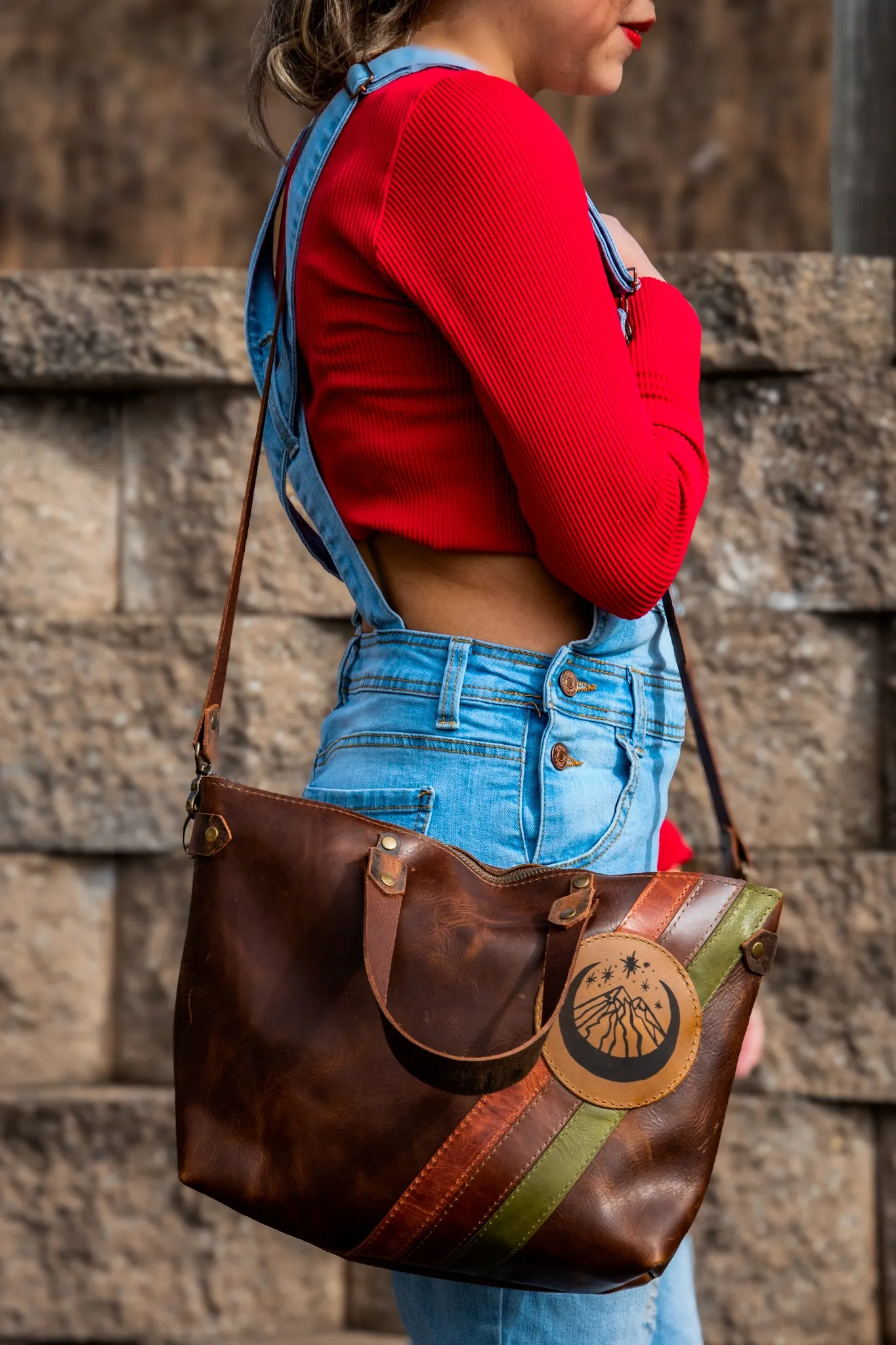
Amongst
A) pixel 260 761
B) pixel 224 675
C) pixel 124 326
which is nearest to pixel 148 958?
pixel 260 761

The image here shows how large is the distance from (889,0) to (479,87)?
74.2 inches

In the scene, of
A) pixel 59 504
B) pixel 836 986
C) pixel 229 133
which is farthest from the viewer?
pixel 229 133

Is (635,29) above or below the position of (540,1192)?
above

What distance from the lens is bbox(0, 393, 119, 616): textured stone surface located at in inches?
96.9

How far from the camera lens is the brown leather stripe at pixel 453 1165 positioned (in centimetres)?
102

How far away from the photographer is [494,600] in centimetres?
111

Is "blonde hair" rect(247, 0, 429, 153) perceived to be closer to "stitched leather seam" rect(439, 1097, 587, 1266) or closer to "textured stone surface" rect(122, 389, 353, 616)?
"stitched leather seam" rect(439, 1097, 587, 1266)

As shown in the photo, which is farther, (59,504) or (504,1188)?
(59,504)

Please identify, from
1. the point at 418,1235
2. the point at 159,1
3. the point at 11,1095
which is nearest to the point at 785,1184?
the point at 11,1095

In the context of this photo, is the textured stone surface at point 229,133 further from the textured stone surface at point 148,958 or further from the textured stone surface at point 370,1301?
the textured stone surface at point 370,1301

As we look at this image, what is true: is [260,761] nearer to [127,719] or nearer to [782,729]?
[127,719]

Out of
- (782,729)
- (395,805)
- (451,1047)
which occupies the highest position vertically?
(395,805)

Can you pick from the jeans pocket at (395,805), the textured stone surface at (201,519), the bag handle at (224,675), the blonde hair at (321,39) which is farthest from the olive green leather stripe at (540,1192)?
the textured stone surface at (201,519)

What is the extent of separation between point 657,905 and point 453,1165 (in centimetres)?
25
